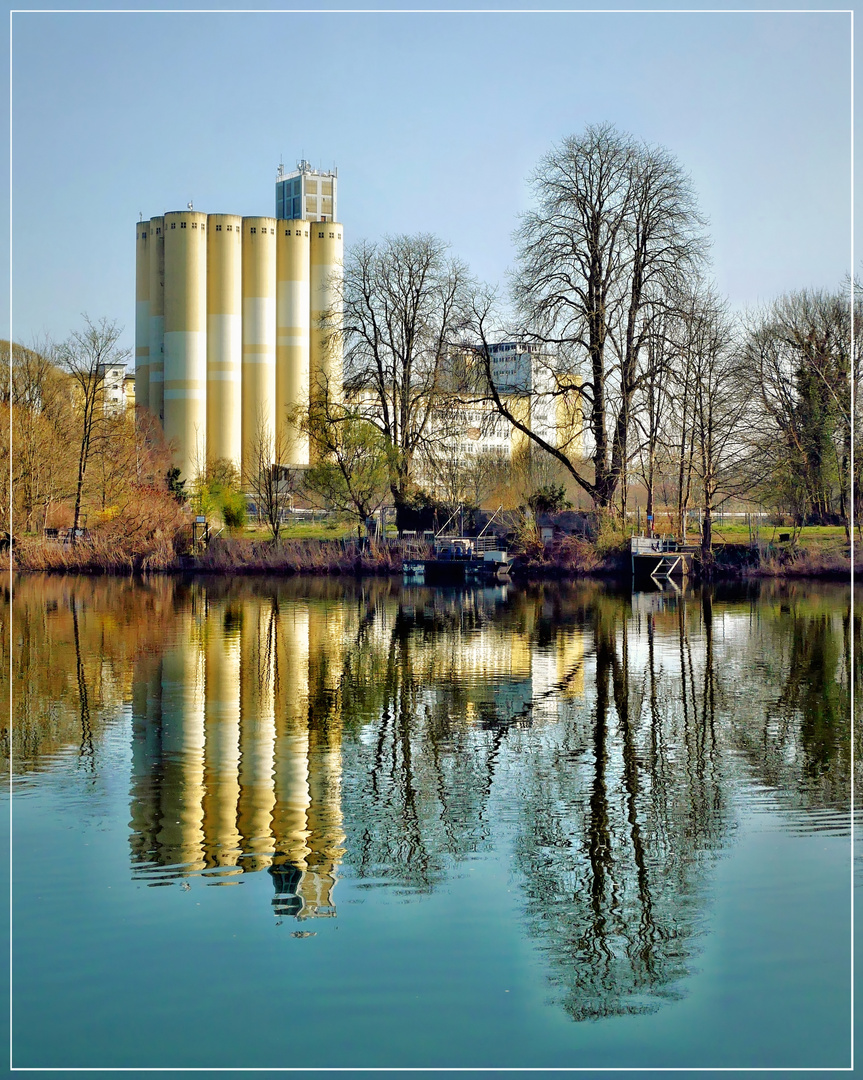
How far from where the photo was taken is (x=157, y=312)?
78188mm

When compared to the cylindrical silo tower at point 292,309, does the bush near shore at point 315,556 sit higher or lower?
lower

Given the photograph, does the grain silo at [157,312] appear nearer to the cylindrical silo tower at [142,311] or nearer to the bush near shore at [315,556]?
the cylindrical silo tower at [142,311]

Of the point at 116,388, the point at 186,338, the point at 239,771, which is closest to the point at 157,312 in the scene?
the point at 186,338

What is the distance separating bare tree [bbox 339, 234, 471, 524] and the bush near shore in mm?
5054

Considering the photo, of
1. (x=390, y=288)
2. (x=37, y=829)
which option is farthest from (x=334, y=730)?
(x=390, y=288)

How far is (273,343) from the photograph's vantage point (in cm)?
7700

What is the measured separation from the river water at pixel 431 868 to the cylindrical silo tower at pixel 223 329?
2333 inches

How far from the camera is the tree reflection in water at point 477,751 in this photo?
8.35 meters

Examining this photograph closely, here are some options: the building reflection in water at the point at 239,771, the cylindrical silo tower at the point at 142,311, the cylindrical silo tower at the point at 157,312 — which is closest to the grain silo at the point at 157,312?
the cylindrical silo tower at the point at 157,312

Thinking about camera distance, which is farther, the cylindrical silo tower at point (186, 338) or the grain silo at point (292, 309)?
the grain silo at point (292, 309)

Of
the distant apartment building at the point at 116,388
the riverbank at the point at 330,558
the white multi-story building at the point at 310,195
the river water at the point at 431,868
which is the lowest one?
the river water at the point at 431,868

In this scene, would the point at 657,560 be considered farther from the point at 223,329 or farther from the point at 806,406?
the point at 223,329

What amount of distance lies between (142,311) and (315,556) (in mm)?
37421

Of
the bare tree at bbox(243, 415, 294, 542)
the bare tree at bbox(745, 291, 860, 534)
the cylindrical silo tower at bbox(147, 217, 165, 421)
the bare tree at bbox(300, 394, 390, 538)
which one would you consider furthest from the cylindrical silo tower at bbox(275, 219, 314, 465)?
the bare tree at bbox(745, 291, 860, 534)
